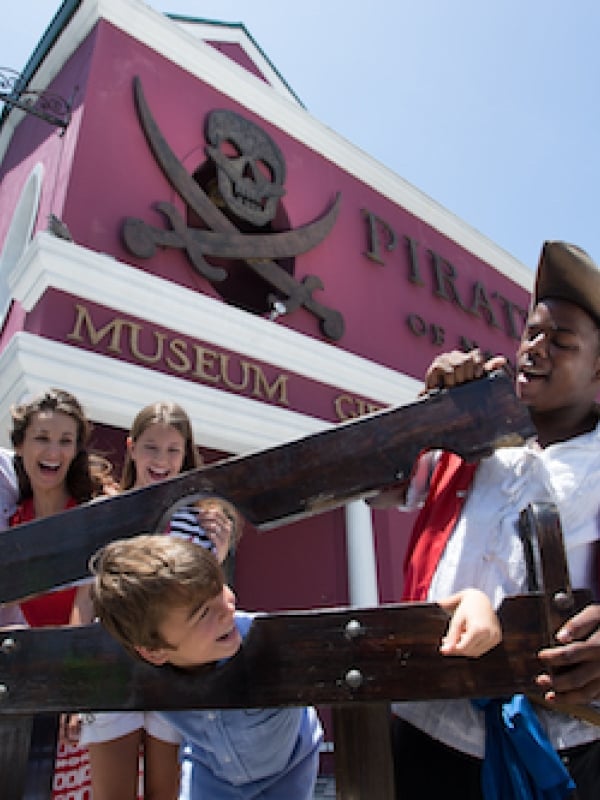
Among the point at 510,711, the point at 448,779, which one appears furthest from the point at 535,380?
the point at 448,779

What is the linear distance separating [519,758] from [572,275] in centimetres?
98

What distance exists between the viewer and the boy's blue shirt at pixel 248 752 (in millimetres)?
1213

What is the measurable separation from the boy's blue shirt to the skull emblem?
4877 mm

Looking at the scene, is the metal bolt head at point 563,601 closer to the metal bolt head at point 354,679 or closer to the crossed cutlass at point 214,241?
the metal bolt head at point 354,679

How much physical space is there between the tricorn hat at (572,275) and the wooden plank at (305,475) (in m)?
0.47

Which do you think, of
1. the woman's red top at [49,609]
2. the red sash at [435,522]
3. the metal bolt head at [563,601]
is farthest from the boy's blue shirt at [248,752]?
the woman's red top at [49,609]

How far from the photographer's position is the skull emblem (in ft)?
18.8

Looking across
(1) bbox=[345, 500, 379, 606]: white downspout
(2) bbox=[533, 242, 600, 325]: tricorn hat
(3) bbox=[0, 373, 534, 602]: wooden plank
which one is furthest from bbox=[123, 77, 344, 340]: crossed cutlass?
(3) bbox=[0, 373, 534, 602]: wooden plank

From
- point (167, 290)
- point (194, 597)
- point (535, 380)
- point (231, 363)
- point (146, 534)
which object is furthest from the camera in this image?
point (231, 363)

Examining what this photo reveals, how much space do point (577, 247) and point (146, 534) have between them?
43.8 inches

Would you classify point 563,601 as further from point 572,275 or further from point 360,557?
point 360,557

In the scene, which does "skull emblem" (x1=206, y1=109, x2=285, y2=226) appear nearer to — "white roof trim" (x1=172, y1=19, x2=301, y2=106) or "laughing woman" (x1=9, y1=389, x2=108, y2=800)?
"white roof trim" (x1=172, y1=19, x2=301, y2=106)

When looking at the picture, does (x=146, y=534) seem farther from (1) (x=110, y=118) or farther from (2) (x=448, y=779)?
(1) (x=110, y=118)

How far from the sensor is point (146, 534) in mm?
1174
